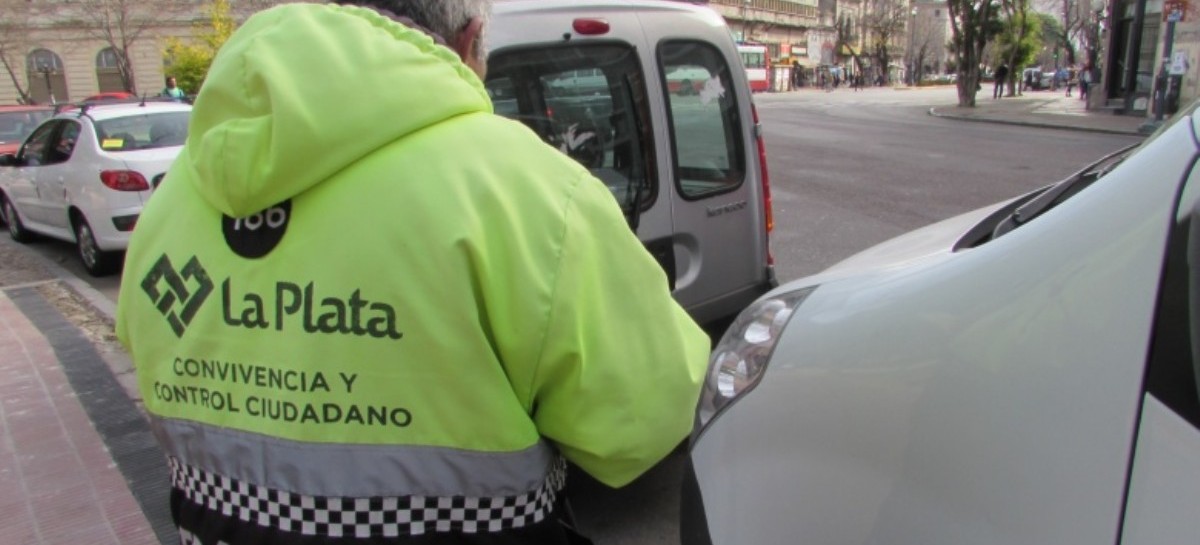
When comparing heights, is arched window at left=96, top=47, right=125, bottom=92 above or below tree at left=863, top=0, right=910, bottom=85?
below

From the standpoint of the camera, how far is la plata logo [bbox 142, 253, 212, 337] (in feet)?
4.08

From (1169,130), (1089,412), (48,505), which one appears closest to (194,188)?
(1089,412)

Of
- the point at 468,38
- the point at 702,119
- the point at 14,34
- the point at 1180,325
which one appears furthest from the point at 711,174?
the point at 14,34

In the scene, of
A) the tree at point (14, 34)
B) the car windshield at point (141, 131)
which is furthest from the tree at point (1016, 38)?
the tree at point (14, 34)

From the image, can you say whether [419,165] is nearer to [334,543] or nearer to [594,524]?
[334,543]

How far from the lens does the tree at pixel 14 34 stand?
1524 inches

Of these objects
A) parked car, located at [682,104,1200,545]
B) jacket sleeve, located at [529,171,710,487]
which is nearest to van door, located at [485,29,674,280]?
parked car, located at [682,104,1200,545]

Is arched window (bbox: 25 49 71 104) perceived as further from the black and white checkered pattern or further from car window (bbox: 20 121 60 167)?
the black and white checkered pattern

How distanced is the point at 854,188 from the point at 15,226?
10.2 meters

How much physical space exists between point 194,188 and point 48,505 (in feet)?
9.23

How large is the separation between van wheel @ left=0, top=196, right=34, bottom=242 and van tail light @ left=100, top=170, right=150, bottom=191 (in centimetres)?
322

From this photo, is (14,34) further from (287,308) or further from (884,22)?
(884,22)

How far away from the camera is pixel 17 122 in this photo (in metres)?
13.9

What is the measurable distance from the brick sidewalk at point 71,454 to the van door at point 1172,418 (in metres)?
3.08
